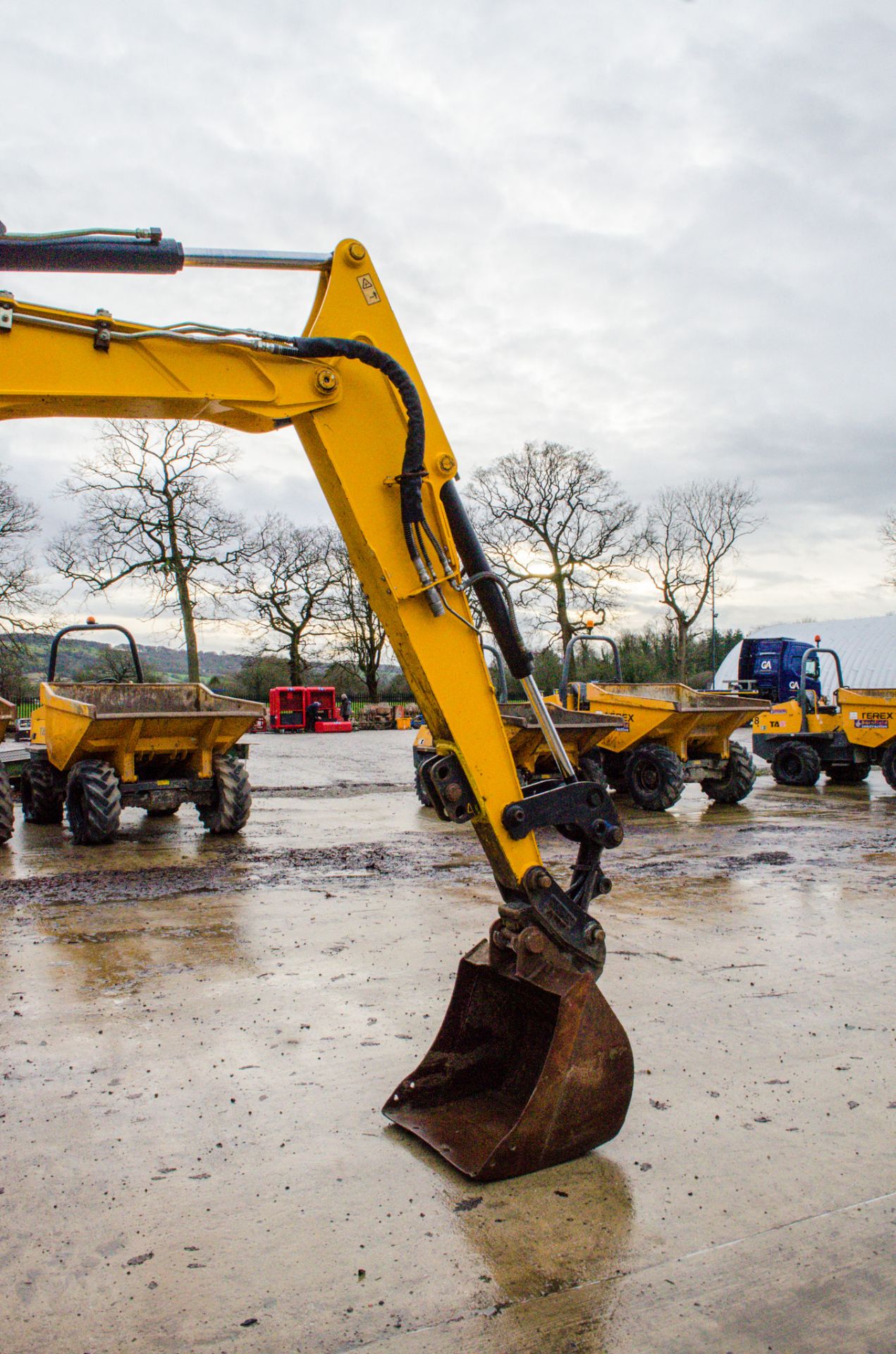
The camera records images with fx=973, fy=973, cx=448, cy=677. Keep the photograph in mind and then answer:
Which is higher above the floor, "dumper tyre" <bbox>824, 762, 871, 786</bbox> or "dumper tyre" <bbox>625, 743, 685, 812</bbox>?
"dumper tyre" <bbox>625, 743, 685, 812</bbox>

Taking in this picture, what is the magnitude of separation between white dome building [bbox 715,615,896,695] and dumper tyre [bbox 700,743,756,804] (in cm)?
2951

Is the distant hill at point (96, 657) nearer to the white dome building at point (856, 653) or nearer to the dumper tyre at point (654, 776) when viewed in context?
the dumper tyre at point (654, 776)

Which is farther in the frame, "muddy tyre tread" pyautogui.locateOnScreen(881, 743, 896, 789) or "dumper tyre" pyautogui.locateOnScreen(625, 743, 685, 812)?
"muddy tyre tread" pyautogui.locateOnScreen(881, 743, 896, 789)

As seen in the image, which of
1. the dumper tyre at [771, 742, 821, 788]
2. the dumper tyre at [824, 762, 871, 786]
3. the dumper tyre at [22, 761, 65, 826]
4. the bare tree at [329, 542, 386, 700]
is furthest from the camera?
the bare tree at [329, 542, 386, 700]

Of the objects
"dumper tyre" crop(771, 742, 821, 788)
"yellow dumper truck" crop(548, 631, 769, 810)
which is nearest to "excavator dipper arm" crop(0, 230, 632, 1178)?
"yellow dumper truck" crop(548, 631, 769, 810)

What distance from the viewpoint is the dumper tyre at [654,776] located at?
40.0ft

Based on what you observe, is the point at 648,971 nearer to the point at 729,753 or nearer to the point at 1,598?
the point at 729,753

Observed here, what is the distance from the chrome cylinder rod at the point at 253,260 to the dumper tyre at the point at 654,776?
964 cm

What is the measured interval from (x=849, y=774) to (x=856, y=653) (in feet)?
108

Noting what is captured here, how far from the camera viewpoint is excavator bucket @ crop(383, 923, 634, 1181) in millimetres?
3133

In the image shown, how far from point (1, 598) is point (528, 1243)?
33.0 meters

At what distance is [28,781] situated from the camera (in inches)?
445

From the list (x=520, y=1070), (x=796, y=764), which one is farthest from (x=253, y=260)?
(x=796, y=764)

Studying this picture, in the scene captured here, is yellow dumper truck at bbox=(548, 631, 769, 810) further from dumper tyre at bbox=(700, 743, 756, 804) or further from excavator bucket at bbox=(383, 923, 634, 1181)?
excavator bucket at bbox=(383, 923, 634, 1181)
